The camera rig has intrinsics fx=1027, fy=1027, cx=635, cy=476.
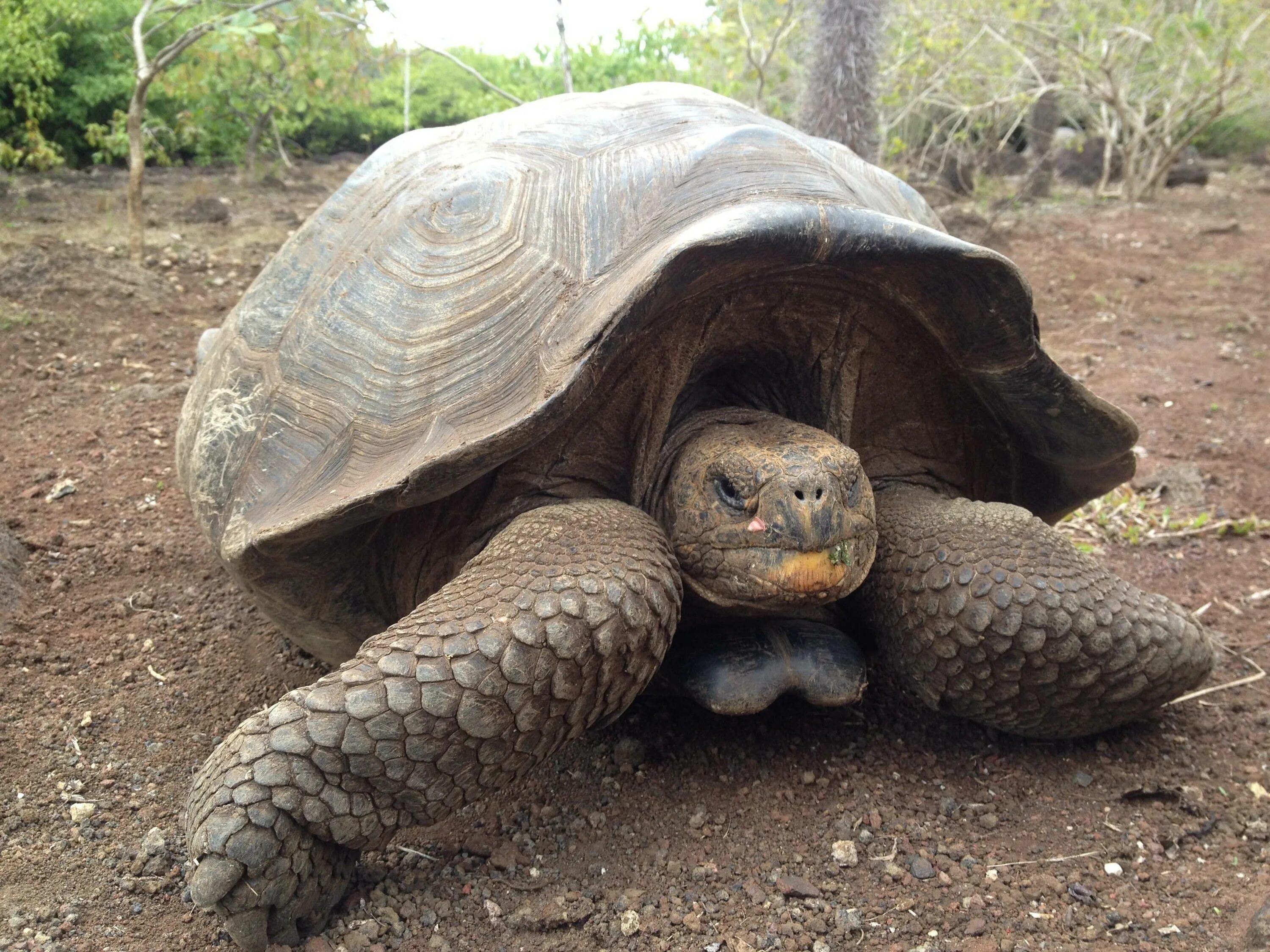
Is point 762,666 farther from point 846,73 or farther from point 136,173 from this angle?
point 846,73

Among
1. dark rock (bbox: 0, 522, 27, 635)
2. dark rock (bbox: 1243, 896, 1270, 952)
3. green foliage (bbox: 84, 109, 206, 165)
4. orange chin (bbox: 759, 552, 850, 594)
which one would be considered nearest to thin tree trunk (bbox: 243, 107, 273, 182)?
green foliage (bbox: 84, 109, 206, 165)

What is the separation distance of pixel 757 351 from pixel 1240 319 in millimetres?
5549

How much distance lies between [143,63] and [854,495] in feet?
17.3

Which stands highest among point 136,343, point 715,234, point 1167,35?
point 1167,35

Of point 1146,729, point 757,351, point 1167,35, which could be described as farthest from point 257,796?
point 1167,35

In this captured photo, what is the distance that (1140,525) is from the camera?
377cm

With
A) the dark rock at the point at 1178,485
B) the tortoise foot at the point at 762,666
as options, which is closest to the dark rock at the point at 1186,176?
the dark rock at the point at 1178,485

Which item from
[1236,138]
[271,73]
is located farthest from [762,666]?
[1236,138]

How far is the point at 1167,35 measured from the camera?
452 inches

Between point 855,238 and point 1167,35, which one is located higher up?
point 1167,35

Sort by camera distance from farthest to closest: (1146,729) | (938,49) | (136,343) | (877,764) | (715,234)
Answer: (938,49)
(136,343)
(1146,729)
(877,764)
(715,234)

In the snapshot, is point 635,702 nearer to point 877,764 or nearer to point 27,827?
point 877,764

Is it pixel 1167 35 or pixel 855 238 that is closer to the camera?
pixel 855 238

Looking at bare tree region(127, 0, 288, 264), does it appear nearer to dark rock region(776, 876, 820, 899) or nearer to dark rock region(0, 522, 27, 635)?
dark rock region(0, 522, 27, 635)
